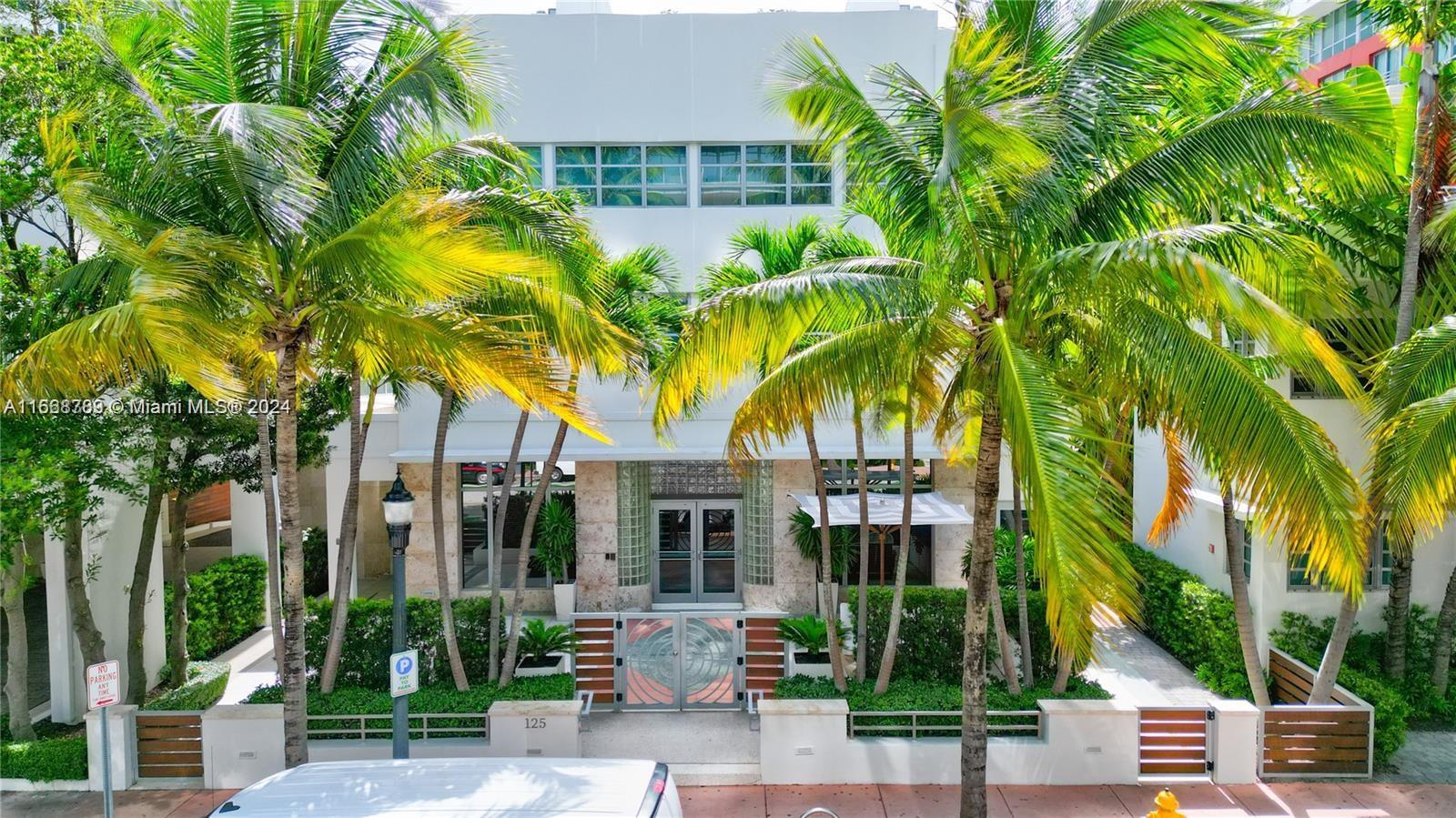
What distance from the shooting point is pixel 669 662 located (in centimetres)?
1145

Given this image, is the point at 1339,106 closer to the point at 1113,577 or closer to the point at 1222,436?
the point at 1222,436

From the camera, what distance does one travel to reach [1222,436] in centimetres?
614

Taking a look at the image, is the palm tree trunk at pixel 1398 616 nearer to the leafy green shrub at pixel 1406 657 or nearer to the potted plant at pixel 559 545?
the leafy green shrub at pixel 1406 657

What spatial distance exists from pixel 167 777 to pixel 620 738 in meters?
4.70

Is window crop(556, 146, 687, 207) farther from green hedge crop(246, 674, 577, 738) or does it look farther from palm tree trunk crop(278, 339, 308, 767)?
palm tree trunk crop(278, 339, 308, 767)

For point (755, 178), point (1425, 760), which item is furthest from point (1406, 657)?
point (755, 178)

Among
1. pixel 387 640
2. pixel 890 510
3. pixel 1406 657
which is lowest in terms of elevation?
pixel 1406 657

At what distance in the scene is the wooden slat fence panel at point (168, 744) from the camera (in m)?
9.64

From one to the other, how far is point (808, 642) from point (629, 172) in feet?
27.9

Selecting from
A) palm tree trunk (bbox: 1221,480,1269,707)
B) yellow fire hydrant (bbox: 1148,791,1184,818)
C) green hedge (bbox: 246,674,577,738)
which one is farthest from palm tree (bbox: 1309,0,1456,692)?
green hedge (bbox: 246,674,577,738)

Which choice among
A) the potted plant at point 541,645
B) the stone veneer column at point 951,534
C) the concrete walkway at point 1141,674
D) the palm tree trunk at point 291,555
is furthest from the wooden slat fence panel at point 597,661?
the stone veneer column at point 951,534

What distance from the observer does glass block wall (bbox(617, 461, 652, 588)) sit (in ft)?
51.9

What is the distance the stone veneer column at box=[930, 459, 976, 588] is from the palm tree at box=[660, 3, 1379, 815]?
8062 millimetres

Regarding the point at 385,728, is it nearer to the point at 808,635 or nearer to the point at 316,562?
the point at 808,635
